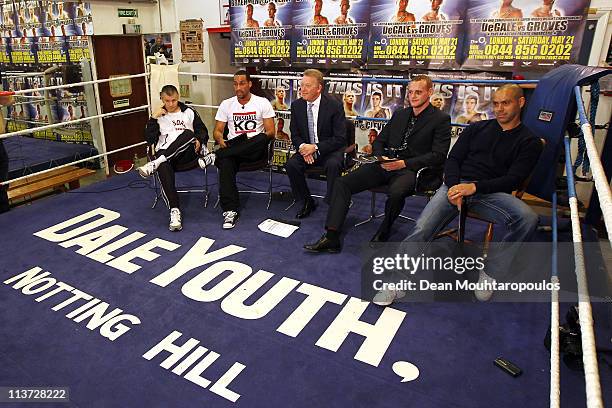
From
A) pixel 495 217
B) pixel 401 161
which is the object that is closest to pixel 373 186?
pixel 401 161

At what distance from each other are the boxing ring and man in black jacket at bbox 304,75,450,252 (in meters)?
0.27

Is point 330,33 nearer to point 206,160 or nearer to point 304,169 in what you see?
point 304,169

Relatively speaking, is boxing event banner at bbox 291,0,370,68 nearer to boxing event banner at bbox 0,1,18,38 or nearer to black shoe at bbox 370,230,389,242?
black shoe at bbox 370,230,389,242

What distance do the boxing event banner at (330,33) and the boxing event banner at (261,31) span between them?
13 cm

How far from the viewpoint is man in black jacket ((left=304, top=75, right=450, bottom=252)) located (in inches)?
120

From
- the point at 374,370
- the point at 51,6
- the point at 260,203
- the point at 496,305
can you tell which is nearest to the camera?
the point at 374,370

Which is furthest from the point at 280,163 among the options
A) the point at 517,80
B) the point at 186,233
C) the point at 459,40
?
the point at 517,80

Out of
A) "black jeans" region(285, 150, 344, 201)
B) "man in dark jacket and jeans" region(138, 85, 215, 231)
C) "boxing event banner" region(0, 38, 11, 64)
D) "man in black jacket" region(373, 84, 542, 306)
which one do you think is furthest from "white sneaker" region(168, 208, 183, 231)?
"boxing event banner" region(0, 38, 11, 64)

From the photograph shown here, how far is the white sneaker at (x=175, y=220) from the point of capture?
135 inches

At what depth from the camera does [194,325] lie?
2.32 m

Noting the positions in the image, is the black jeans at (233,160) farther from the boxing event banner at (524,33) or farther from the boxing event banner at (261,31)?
the boxing event banner at (524,33)

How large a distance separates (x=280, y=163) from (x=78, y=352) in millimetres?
3453

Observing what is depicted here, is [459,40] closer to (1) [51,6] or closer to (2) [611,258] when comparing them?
(2) [611,258]

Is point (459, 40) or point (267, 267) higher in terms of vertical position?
point (459, 40)
